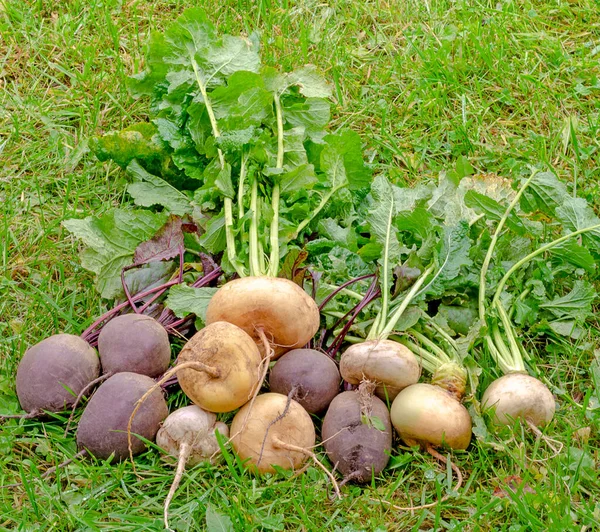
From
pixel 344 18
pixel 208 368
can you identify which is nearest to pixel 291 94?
pixel 344 18

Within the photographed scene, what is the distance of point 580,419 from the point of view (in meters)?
3.00

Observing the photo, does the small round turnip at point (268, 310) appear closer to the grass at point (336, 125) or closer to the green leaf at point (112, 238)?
the grass at point (336, 125)

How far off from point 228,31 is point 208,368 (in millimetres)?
3037

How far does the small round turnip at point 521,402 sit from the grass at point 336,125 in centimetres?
8

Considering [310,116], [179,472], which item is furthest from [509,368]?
[310,116]

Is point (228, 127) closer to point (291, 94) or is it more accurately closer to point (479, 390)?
point (291, 94)

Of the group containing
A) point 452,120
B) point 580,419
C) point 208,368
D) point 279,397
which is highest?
point 452,120

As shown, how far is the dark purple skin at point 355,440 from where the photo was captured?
279 centimetres

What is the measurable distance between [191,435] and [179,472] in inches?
6.8

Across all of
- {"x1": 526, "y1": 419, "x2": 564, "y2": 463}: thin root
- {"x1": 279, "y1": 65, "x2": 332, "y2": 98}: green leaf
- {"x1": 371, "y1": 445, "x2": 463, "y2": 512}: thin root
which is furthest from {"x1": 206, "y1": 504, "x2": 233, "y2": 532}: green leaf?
{"x1": 279, "y1": 65, "x2": 332, "y2": 98}: green leaf

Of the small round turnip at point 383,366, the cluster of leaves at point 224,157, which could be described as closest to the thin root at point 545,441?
the small round turnip at point 383,366

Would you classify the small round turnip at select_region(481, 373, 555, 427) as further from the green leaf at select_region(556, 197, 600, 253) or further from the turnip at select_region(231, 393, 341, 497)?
the green leaf at select_region(556, 197, 600, 253)

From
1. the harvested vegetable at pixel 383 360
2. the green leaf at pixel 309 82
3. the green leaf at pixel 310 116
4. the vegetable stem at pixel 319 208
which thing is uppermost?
the green leaf at pixel 309 82

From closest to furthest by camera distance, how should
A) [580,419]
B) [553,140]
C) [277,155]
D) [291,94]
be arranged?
A: [580,419] → [277,155] → [291,94] → [553,140]
